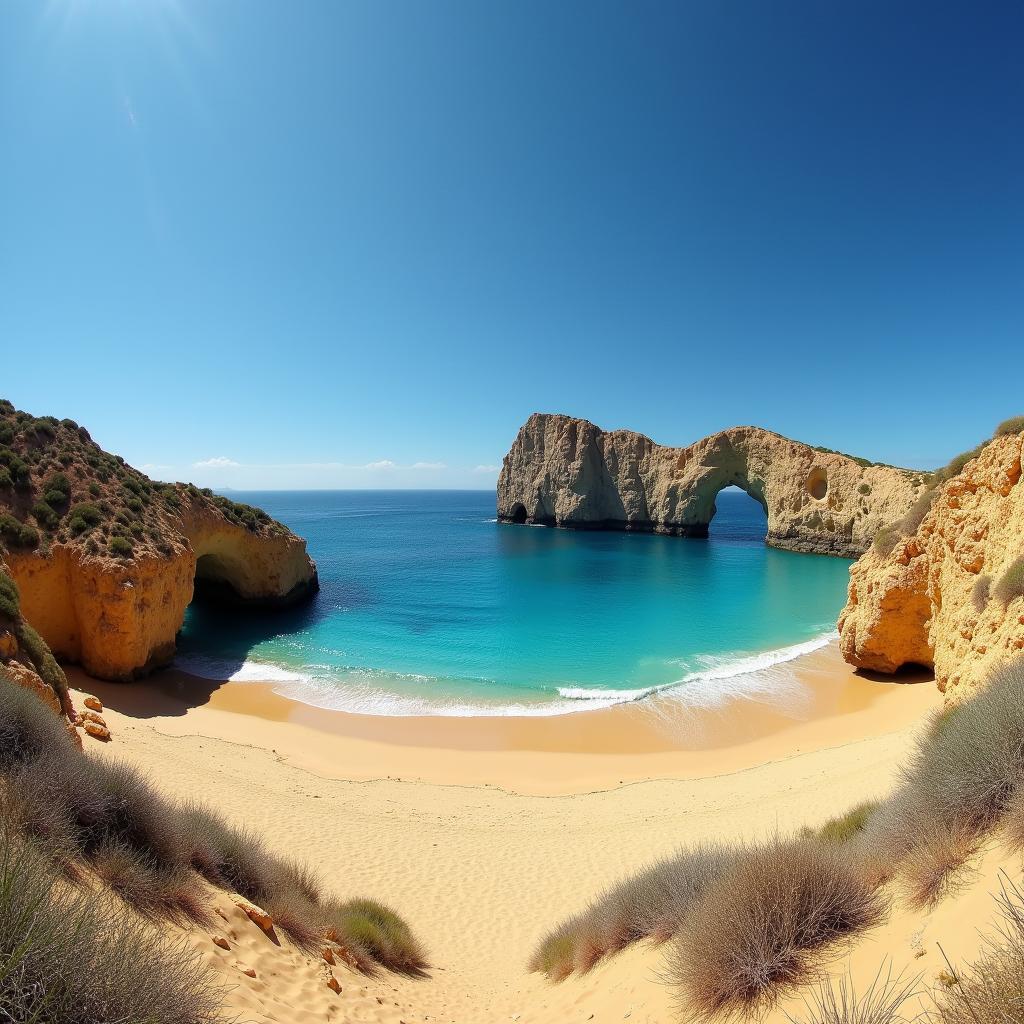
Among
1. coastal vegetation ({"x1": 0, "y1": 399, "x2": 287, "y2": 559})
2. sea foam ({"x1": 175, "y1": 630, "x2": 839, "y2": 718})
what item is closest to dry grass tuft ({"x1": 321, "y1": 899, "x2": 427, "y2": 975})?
sea foam ({"x1": 175, "y1": 630, "x2": 839, "y2": 718})

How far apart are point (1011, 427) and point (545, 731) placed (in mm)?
13216

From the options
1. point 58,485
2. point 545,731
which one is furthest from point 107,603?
point 545,731

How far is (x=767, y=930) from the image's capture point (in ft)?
10.8

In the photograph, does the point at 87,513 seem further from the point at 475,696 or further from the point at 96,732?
the point at 475,696

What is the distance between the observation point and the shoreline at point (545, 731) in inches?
463

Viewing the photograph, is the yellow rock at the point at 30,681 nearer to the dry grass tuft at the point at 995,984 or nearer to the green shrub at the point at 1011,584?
the dry grass tuft at the point at 995,984

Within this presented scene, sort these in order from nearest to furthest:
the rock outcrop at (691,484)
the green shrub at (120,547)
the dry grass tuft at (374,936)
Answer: the dry grass tuft at (374,936)
the green shrub at (120,547)
the rock outcrop at (691,484)

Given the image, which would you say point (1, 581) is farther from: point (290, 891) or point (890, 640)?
point (890, 640)

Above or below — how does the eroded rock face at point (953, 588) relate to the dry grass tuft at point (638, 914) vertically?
above

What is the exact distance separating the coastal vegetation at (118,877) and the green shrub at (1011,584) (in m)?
10.6

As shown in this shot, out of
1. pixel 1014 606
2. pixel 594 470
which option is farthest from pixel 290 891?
pixel 594 470

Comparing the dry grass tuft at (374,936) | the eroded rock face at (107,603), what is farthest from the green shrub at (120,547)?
the dry grass tuft at (374,936)

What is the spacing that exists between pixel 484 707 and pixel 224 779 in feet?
23.3

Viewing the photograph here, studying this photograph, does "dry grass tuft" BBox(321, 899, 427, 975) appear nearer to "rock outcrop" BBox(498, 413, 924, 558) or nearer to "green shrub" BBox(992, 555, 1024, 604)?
"green shrub" BBox(992, 555, 1024, 604)
